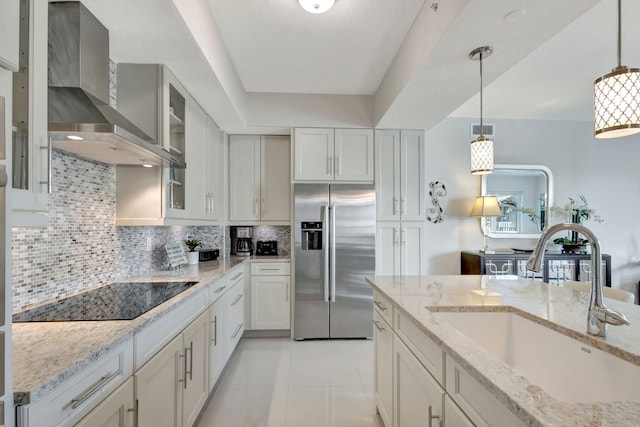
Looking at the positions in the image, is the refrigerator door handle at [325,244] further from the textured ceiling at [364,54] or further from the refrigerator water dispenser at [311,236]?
the textured ceiling at [364,54]

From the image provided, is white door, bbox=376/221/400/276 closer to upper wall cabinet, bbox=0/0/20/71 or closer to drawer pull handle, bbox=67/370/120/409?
drawer pull handle, bbox=67/370/120/409

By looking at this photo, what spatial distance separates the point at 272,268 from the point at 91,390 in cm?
260

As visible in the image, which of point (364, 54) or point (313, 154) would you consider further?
point (313, 154)

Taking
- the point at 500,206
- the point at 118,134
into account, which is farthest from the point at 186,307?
the point at 500,206

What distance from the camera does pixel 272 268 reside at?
3.61 metres

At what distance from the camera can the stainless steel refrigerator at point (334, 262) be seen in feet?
11.6

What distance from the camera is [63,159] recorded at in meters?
1.76

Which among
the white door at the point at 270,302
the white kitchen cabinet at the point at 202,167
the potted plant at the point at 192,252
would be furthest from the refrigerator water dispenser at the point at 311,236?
the potted plant at the point at 192,252

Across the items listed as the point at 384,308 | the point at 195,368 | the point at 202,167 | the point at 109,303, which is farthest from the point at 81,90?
the point at 384,308

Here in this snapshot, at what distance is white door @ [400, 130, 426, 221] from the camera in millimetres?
3762

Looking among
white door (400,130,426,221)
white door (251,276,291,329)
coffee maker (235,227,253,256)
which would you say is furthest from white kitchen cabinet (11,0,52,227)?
white door (400,130,426,221)

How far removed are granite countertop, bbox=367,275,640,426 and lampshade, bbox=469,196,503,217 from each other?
6.31 feet

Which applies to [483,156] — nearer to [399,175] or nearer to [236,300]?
[399,175]

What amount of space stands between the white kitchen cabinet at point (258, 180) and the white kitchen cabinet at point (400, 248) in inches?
45.4
